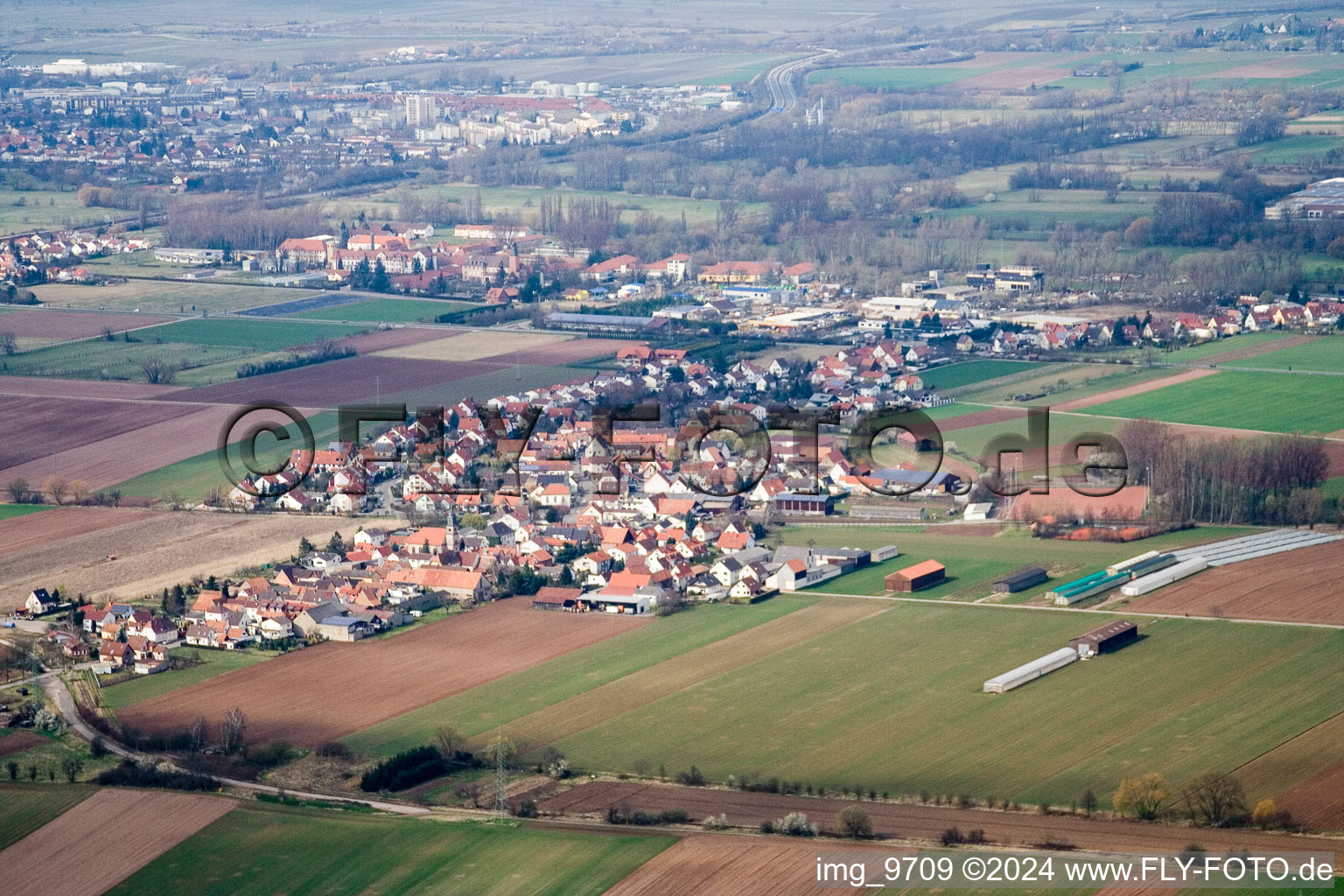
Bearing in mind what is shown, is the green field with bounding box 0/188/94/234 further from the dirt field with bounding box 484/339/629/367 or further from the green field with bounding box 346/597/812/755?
the green field with bounding box 346/597/812/755

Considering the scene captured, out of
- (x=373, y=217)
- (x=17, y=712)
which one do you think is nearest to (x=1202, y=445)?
(x=17, y=712)

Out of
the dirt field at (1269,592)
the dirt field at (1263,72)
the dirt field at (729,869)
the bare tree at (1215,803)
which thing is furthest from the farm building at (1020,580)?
the dirt field at (1263,72)

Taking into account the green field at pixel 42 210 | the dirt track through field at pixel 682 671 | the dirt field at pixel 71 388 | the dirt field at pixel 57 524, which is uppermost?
the green field at pixel 42 210

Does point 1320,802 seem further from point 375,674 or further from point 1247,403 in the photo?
point 1247,403

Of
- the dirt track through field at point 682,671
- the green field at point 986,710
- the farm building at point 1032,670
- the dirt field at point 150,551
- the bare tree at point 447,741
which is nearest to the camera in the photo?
the green field at point 986,710

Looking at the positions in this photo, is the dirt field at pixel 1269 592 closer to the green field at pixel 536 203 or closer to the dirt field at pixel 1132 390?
the dirt field at pixel 1132 390

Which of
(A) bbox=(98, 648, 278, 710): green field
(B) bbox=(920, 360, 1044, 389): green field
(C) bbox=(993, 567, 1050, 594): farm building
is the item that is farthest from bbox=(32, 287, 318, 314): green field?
(C) bbox=(993, 567, 1050, 594): farm building

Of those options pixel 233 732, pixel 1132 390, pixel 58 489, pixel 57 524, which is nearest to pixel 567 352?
pixel 1132 390
